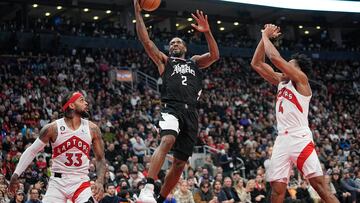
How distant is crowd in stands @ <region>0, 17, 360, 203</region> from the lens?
53.1ft

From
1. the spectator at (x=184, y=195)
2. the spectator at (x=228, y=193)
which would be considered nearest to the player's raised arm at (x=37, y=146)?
the spectator at (x=184, y=195)

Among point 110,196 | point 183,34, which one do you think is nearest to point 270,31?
point 110,196

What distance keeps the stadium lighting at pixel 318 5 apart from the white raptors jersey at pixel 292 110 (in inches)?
1073

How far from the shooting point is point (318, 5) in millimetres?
36375

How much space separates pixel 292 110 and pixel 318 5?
2974cm

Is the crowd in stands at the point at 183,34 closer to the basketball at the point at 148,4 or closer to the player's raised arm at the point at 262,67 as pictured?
the basketball at the point at 148,4

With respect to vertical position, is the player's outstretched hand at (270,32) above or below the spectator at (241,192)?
above

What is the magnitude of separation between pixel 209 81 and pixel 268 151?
10.1m

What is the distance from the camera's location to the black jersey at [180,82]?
823cm

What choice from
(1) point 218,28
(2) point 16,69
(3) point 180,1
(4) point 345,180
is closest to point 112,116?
(2) point 16,69

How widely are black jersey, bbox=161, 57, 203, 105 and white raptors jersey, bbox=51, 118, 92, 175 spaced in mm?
1390

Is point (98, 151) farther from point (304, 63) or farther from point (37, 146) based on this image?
point (304, 63)

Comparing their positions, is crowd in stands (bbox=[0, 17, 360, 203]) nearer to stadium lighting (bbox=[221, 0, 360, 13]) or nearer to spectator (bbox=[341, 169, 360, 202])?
spectator (bbox=[341, 169, 360, 202])

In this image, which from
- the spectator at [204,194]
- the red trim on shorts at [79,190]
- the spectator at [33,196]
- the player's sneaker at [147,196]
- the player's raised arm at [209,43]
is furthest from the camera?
the spectator at [204,194]
